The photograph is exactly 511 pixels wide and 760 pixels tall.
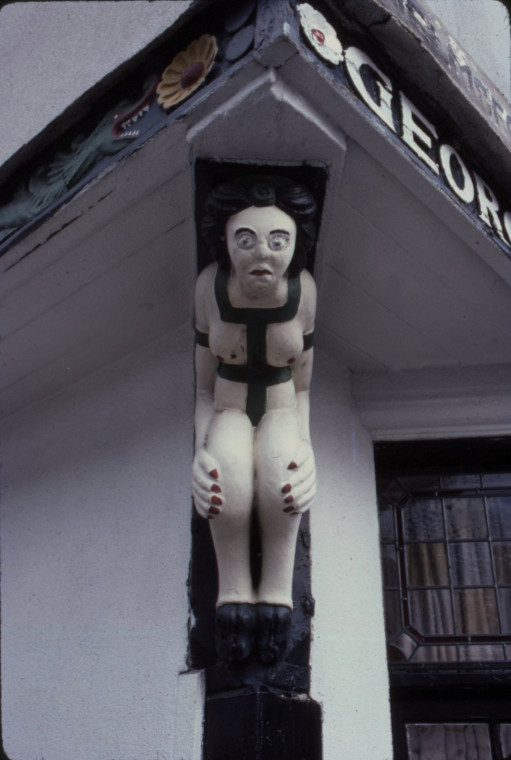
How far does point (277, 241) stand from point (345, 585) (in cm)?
67

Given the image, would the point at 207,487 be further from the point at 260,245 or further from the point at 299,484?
the point at 260,245

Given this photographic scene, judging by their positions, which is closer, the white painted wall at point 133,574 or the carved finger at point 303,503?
the carved finger at point 303,503

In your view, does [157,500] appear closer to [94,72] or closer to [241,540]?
[241,540]

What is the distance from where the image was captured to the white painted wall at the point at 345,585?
1565 millimetres

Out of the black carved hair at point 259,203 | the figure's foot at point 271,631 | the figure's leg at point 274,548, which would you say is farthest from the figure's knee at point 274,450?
the black carved hair at point 259,203

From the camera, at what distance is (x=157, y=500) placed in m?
1.71

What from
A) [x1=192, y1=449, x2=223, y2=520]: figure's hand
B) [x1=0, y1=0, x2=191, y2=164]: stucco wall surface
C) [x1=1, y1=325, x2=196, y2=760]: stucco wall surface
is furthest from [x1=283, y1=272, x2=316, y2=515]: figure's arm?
[x1=0, y1=0, x2=191, y2=164]: stucco wall surface

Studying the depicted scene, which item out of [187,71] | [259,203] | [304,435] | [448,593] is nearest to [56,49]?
[187,71]

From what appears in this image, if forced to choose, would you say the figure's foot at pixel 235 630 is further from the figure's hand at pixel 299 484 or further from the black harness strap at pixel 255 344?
the black harness strap at pixel 255 344

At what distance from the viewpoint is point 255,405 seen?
5.10 feet

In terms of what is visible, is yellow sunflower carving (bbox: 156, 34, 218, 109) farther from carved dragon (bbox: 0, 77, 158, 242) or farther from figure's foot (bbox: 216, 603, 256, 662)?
figure's foot (bbox: 216, 603, 256, 662)

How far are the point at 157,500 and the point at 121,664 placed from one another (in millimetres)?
306

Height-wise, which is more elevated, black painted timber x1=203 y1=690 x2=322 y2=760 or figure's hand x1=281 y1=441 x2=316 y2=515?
figure's hand x1=281 y1=441 x2=316 y2=515

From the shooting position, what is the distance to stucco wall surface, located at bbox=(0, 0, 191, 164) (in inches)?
75.8
